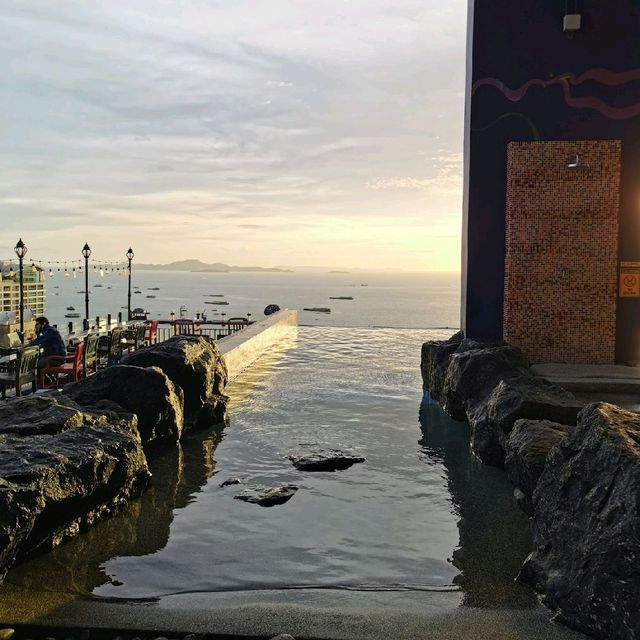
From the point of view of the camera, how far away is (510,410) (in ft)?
28.4

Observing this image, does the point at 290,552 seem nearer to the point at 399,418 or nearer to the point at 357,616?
the point at 357,616

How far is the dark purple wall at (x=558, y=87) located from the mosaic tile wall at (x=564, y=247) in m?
0.29

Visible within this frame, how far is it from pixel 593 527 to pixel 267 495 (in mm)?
3607

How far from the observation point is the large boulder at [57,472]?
5.25 metres

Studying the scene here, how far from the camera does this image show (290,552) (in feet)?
19.4

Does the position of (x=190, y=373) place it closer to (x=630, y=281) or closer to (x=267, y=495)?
(x=267, y=495)

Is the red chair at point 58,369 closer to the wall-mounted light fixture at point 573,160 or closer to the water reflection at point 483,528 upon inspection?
the water reflection at point 483,528

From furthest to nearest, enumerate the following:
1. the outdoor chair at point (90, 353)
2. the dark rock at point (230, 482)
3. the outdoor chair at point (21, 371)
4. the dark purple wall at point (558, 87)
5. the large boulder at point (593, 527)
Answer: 1. the dark purple wall at point (558, 87)
2. the outdoor chair at point (90, 353)
3. the outdoor chair at point (21, 371)
4. the dark rock at point (230, 482)
5. the large boulder at point (593, 527)

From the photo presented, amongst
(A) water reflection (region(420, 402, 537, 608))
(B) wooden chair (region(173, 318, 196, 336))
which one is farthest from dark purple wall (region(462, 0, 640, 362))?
(B) wooden chair (region(173, 318, 196, 336))

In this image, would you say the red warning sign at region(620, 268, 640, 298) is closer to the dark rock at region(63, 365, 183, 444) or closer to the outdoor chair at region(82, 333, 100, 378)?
the dark rock at region(63, 365, 183, 444)

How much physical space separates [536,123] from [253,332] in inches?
386

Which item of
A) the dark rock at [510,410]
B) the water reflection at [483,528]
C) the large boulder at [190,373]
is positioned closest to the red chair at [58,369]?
the large boulder at [190,373]

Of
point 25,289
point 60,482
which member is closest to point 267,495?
point 60,482

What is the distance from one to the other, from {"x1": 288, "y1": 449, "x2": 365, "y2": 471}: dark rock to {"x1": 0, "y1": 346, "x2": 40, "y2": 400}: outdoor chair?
5267 millimetres
